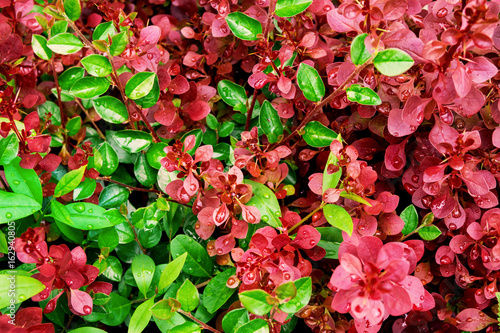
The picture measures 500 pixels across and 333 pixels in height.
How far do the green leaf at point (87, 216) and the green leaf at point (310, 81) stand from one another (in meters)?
0.63

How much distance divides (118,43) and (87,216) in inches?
18.4

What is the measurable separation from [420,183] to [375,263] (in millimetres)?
390

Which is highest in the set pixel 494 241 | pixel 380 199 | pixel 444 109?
pixel 444 109

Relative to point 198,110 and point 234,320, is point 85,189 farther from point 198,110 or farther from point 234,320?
point 234,320

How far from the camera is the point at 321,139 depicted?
105 cm

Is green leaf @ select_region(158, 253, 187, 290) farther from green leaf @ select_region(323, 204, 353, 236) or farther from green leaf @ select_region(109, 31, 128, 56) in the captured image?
green leaf @ select_region(109, 31, 128, 56)

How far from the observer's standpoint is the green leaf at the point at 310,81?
38.7 inches

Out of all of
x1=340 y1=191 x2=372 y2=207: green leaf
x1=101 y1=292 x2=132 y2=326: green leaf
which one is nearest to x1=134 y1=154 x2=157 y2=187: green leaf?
x1=101 y1=292 x2=132 y2=326: green leaf

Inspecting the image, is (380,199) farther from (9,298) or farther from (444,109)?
(9,298)

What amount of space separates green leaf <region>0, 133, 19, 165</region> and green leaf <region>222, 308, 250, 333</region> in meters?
0.69

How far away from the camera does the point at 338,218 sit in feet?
2.95

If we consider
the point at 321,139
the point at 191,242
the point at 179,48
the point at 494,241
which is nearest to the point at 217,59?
the point at 179,48

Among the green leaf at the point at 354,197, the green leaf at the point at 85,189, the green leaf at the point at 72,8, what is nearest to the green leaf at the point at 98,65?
the green leaf at the point at 72,8

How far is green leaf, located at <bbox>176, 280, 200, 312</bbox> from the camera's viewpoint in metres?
0.91
